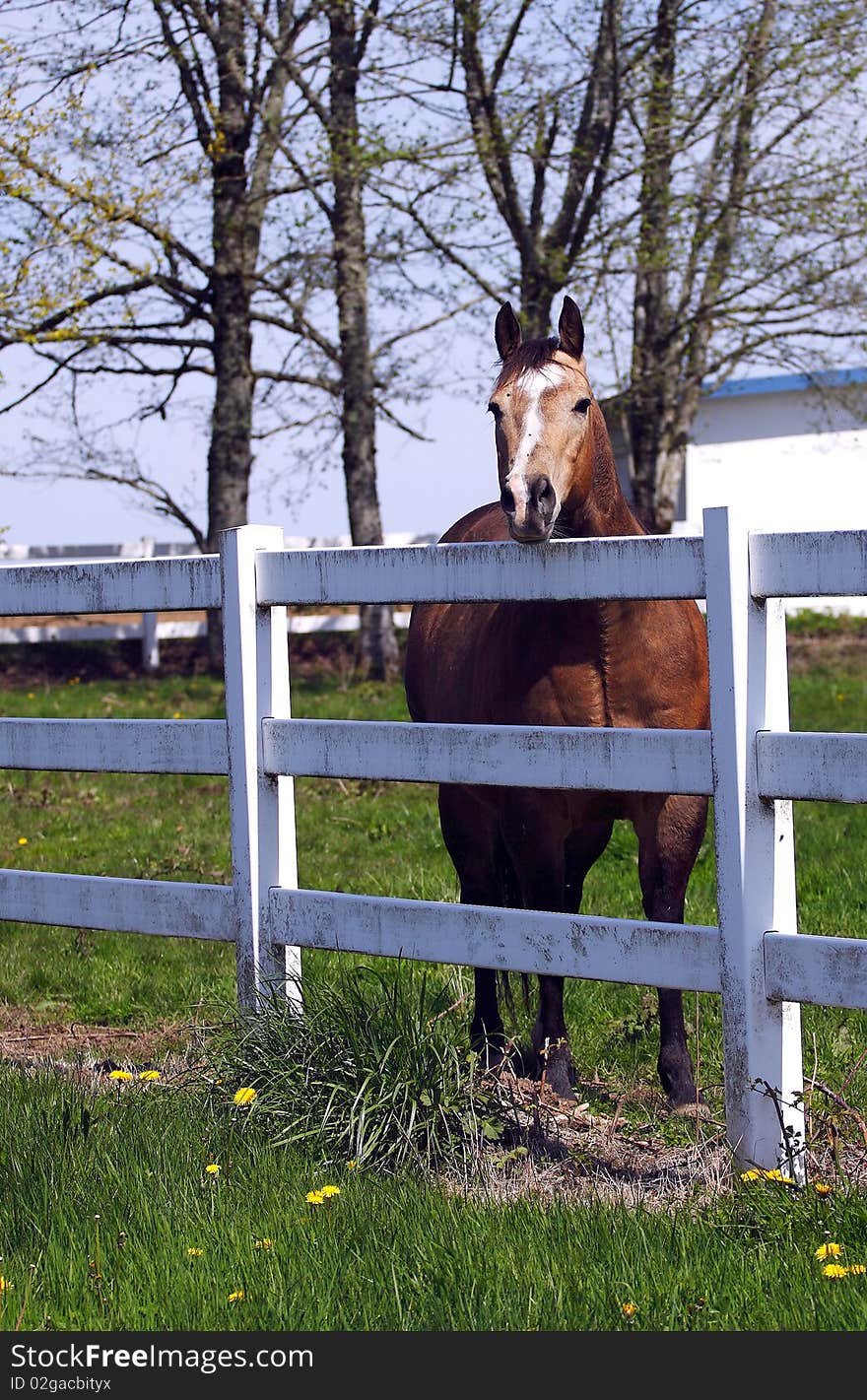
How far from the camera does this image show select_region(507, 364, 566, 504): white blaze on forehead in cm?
384

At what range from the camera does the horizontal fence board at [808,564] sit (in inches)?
130

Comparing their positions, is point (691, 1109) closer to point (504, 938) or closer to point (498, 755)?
point (504, 938)

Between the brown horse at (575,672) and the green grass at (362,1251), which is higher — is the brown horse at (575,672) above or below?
above

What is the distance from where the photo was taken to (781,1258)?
2852 mm

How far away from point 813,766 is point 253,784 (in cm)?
167

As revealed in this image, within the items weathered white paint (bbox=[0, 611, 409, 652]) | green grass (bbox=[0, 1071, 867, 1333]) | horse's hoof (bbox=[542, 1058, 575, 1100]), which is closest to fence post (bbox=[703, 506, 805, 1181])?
green grass (bbox=[0, 1071, 867, 1333])

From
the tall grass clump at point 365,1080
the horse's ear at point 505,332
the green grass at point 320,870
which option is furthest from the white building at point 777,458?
the tall grass clump at point 365,1080

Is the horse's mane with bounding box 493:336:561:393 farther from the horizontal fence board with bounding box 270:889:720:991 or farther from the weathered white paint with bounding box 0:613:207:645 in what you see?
the weathered white paint with bounding box 0:613:207:645

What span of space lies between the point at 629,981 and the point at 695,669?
3.86 ft

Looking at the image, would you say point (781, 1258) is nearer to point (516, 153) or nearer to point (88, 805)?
point (88, 805)

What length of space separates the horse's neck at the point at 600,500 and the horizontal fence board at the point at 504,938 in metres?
1.15

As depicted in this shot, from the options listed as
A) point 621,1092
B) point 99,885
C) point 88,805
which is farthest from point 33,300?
point 621,1092

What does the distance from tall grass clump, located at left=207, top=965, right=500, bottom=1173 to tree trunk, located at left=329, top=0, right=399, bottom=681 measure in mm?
11604

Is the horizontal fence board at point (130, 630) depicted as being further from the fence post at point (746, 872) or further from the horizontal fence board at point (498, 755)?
the fence post at point (746, 872)
